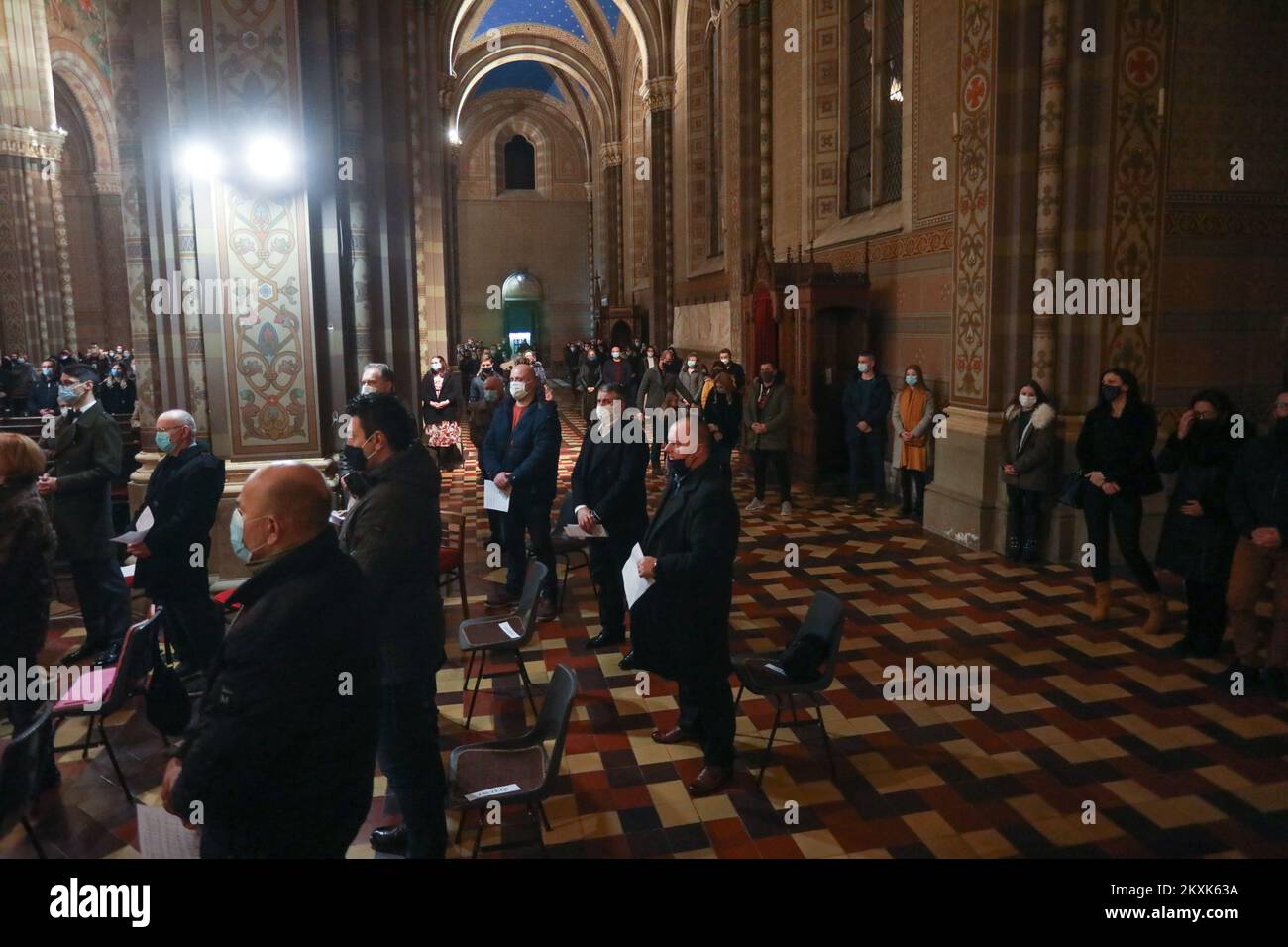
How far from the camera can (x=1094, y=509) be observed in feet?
20.1

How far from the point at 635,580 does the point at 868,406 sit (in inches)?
257

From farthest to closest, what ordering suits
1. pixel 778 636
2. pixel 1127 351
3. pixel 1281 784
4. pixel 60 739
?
1. pixel 1127 351
2. pixel 778 636
3. pixel 60 739
4. pixel 1281 784

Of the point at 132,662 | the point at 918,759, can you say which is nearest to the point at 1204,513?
the point at 918,759

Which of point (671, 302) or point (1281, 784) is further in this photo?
point (671, 302)

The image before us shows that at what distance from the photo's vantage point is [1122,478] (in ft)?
19.7

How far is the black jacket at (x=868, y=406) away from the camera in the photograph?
9922mm

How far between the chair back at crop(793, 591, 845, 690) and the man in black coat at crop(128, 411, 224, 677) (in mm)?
3156

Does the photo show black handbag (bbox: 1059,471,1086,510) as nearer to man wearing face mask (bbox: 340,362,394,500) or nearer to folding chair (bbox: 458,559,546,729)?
folding chair (bbox: 458,559,546,729)

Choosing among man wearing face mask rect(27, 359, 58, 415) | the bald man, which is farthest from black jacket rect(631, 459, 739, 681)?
man wearing face mask rect(27, 359, 58, 415)

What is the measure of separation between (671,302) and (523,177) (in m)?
16.7

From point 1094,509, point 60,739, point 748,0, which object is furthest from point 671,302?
point 60,739

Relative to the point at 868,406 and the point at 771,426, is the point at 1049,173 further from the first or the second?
the point at 771,426

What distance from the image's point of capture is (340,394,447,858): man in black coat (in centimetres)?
318

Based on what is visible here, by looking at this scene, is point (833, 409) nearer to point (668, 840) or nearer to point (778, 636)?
point (778, 636)
